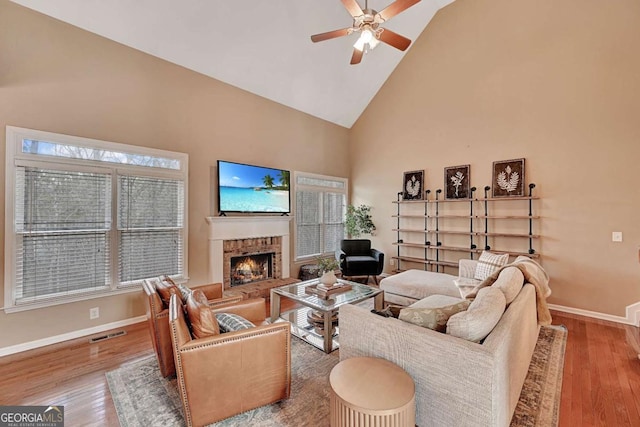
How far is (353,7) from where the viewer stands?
8.73 ft

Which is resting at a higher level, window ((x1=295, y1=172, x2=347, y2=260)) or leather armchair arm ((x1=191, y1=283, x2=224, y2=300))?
window ((x1=295, y1=172, x2=347, y2=260))

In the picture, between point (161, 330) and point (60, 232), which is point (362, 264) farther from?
point (60, 232)

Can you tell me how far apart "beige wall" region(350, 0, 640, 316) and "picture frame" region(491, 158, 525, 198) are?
0.11 meters

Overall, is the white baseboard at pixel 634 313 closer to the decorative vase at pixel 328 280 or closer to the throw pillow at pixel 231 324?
the decorative vase at pixel 328 280

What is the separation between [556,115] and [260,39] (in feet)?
14.9

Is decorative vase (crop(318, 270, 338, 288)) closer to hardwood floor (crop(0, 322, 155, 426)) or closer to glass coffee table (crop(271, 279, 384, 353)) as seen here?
glass coffee table (crop(271, 279, 384, 353))

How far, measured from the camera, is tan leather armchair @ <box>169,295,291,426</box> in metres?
1.73

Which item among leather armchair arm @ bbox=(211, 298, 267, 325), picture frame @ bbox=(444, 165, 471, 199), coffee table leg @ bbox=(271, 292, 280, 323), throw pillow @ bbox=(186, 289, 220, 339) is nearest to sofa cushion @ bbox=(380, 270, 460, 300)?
coffee table leg @ bbox=(271, 292, 280, 323)

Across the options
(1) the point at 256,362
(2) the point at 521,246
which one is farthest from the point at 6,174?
(2) the point at 521,246

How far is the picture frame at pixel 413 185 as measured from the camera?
5523mm

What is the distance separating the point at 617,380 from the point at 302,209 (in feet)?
15.6

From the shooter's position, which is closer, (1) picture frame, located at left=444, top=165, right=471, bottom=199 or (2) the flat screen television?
(2) the flat screen television

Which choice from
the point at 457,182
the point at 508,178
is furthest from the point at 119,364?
the point at 508,178

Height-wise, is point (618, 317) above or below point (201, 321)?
below
